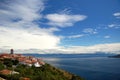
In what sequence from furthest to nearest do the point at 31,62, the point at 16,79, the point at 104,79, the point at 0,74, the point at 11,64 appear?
1. the point at 104,79
2. the point at 31,62
3. the point at 11,64
4. the point at 0,74
5. the point at 16,79

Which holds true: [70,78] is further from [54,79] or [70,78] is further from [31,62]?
[31,62]

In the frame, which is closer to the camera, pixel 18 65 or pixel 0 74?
pixel 0 74

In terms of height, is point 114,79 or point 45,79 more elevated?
point 45,79

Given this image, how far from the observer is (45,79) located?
1566 inches

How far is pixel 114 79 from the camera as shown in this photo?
86.5 meters

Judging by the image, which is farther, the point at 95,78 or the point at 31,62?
the point at 95,78

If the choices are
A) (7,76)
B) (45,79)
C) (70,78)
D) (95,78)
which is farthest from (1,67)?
(95,78)

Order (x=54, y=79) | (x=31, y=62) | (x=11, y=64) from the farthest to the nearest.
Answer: (x=31, y=62)
(x=11, y=64)
(x=54, y=79)

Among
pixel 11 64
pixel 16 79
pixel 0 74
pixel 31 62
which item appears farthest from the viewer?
pixel 31 62

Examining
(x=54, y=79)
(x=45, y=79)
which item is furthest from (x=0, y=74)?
(x=54, y=79)

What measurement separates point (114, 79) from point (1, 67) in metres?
58.3

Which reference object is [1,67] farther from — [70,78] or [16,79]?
[70,78]

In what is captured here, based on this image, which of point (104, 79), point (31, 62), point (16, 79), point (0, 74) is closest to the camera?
point (16, 79)

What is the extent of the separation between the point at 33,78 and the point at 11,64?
43.1ft
